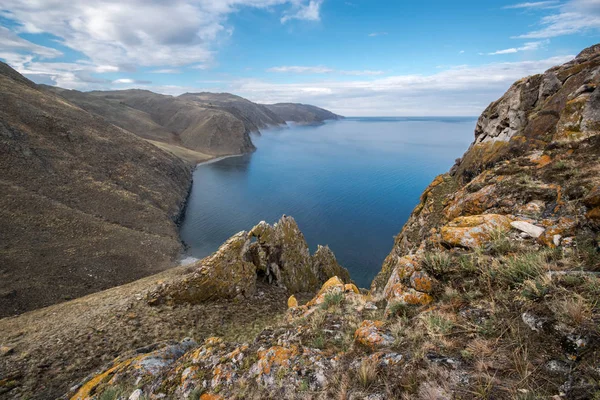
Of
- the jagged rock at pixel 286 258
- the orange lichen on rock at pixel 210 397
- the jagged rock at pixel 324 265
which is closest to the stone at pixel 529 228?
the orange lichen on rock at pixel 210 397

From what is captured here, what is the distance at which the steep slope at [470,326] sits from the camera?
339 centimetres

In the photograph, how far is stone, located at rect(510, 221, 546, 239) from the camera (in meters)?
6.19

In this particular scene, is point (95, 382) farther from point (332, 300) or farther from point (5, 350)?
point (5, 350)

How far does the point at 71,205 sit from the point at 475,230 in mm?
54493

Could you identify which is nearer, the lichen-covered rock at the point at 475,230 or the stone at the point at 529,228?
the stone at the point at 529,228

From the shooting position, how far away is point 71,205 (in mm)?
42125

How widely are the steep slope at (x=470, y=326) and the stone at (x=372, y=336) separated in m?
0.03

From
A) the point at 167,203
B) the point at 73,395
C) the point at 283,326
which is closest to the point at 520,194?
the point at 283,326

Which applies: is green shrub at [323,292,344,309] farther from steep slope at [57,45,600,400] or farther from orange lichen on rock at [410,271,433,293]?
orange lichen on rock at [410,271,433,293]

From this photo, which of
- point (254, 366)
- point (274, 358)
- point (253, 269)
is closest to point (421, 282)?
point (274, 358)

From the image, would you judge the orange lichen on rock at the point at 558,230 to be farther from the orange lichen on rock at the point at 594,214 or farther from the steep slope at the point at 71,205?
the steep slope at the point at 71,205

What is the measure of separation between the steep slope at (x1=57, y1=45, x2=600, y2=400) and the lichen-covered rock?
0.13 feet

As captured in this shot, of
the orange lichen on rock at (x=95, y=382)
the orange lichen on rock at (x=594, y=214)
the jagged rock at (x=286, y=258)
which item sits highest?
the orange lichen on rock at (x=594, y=214)

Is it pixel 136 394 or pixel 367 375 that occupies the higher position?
pixel 367 375
